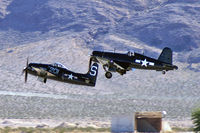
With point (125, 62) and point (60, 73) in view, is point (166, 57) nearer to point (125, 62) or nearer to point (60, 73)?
point (125, 62)

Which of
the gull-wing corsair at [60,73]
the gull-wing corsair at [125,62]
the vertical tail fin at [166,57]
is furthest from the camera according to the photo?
the gull-wing corsair at [60,73]

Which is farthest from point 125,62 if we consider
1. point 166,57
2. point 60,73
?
point 60,73

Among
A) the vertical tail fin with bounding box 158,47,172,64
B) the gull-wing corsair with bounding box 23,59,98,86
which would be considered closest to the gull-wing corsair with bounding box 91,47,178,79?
the vertical tail fin with bounding box 158,47,172,64

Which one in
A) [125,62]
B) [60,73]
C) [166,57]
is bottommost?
[60,73]

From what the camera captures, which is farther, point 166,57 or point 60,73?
point 60,73

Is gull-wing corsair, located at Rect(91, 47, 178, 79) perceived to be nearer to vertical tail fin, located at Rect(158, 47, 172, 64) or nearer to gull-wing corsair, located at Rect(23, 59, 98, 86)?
vertical tail fin, located at Rect(158, 47, 172, 64)

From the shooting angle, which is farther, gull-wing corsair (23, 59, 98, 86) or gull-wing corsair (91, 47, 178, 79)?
gull-wing corsair (23, 59, 98, 86)

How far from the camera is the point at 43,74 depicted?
2830 inches

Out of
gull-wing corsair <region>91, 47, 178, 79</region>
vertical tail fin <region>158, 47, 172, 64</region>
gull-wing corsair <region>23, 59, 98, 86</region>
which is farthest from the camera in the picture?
gull-wing corsair <region>23, 59, 98, 86</region>

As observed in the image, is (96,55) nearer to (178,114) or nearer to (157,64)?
(157,64)

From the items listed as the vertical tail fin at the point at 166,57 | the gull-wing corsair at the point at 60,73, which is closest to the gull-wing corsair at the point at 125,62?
the vertical tail fin at the point at 166,57

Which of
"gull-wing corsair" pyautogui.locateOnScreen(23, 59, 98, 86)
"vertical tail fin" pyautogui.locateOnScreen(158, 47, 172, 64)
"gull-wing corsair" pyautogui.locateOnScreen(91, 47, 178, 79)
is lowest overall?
"gull-wing corsair" pyautogui.locateOnScreen(23, 59, 98, 86)

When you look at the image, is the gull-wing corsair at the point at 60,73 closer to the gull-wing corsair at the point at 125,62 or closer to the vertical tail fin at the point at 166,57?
the gull-wing corsair at the point at 125,62

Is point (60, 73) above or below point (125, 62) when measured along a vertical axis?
below
